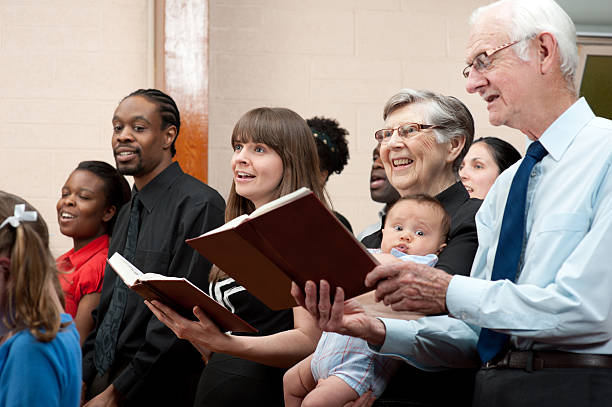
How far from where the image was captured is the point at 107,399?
111 inches

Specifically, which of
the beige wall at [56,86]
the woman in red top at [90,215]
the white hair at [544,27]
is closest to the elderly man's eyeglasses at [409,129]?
the white hair at [544,27]

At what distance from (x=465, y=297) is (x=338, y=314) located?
0.32 metres

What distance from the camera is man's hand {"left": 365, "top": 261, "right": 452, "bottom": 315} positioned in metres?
1.69

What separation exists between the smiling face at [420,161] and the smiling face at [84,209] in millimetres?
1626

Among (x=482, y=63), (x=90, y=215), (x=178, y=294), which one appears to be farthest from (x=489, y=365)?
(x=90, y=215)

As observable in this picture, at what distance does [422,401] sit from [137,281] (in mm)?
816

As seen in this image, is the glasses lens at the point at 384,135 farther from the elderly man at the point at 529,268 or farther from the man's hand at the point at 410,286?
the man's hand at the point at 410,286

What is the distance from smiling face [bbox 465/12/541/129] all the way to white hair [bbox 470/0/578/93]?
2 centimetres

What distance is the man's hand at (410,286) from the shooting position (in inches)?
66.4

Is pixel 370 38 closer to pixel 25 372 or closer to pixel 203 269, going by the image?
pixel 203 269

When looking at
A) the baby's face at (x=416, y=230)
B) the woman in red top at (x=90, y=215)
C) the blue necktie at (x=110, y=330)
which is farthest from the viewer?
the woman in red top at (x=90, y=215)

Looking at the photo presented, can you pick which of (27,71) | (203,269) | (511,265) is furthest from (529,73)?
(27,71)

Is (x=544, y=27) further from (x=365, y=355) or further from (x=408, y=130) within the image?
(x=365, y=355)

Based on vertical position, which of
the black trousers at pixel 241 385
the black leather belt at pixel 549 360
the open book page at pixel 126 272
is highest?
the open book page at pixel 126 272
